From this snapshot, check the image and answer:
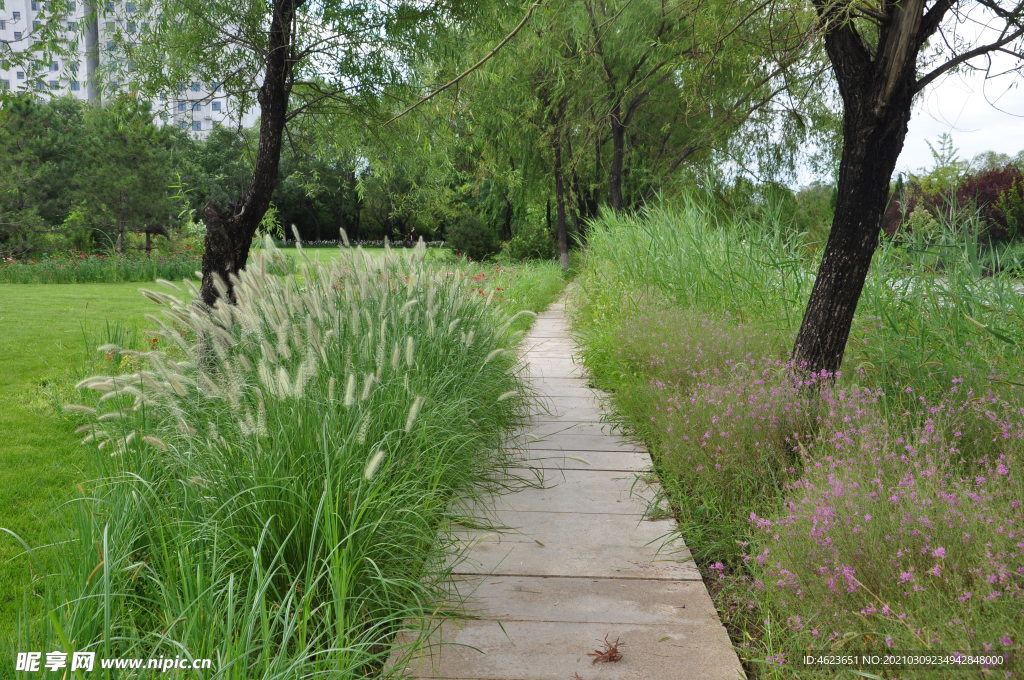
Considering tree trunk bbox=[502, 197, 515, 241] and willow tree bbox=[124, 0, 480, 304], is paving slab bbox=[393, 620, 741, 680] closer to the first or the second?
willow tree bbox=[124, 0, 480, 304]

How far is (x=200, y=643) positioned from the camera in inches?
72.4

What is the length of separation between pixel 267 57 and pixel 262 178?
964mm

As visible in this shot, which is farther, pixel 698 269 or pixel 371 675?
pixel 698 269

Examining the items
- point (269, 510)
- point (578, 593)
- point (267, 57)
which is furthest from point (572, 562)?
point (267, 57)

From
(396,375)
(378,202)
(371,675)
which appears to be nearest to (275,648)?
(371,675)

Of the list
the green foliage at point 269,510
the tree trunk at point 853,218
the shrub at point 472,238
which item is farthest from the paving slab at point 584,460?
the shrub at point 472,238

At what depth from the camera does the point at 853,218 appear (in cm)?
383

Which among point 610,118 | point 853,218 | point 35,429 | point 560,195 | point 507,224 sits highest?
point 610,118

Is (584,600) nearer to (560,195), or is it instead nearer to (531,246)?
(560,195)

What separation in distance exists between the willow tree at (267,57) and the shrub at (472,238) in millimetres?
16960

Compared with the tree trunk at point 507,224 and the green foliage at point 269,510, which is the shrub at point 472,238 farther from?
the green foliage at point 269,510

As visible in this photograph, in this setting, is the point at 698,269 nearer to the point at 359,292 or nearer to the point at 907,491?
the point at 359,292

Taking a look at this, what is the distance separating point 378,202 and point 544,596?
107 feet

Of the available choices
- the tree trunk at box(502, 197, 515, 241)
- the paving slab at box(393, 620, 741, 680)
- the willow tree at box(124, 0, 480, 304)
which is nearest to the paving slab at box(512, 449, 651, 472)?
the paving slab at box(393, 620, 741, 680)
